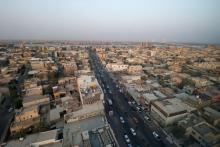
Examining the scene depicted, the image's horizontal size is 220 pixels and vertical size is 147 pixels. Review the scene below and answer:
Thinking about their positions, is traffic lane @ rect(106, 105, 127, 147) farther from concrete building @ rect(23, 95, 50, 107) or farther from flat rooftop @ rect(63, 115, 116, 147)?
concrete building @ rect(23, 95, 50, 107)

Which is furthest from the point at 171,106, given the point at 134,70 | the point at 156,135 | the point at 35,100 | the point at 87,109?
the point at 134,70

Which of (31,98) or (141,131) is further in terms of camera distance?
(31,98)

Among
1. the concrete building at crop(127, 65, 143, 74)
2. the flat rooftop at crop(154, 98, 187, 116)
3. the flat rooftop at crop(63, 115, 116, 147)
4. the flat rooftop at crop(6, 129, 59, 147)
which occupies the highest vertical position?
the concrete building at crop(127, 65, 143, 74)

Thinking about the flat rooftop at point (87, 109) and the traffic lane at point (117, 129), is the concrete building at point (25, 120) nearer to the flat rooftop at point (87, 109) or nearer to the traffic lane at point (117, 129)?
the flat rooftop at point (87, 109)

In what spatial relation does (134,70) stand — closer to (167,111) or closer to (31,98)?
(167,111)

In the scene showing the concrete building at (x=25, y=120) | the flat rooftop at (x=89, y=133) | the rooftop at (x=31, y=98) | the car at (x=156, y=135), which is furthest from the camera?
the rooftop at (x=31, y=98)

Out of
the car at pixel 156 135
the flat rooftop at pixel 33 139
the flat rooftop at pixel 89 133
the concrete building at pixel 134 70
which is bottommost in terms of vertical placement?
the car at pixel 156 135

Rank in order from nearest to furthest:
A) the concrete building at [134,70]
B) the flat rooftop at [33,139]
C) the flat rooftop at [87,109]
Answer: the flat rooftop at [33,139]
the flat rooftop at [87,109]
the concrete building at [134,70]

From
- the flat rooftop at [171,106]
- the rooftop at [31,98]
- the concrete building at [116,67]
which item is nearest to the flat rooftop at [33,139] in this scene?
the rooftop at [31,98]

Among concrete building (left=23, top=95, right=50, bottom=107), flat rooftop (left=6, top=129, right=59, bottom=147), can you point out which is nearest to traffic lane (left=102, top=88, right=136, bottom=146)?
flat rooftop (left=6, top=129, right=59, bottom=147)

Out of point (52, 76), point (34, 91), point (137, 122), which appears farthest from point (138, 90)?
point (52, 76)

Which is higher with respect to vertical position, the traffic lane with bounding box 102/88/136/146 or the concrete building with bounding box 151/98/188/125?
the concrete building with bounding box 151/98/188/125
